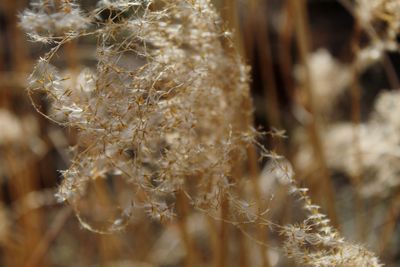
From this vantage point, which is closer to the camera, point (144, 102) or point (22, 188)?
point (144, 102)

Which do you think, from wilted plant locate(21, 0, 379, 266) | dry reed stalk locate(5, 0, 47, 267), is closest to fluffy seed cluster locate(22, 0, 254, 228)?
wilted plant locate(21, 0, 379, 266)

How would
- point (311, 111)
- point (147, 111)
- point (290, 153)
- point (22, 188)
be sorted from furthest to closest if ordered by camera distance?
point (290, 153) < point (22, 188) < point (311, 111) < point (147, 111)

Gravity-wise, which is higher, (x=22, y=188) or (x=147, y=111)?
(x=147, y=111)

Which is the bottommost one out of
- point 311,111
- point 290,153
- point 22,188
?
point 22,188

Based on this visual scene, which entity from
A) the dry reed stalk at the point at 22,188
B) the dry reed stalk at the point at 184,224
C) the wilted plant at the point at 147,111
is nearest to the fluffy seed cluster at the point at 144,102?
the wilted plant at the point at 147,111

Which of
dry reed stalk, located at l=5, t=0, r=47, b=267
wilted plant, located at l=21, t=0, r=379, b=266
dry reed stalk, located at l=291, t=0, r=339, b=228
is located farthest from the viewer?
dry reed stalk, located at l=5, t=0, r=47, b=267

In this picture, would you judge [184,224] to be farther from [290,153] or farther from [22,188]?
[290,153]

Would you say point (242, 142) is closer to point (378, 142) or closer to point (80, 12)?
point (80, 12)

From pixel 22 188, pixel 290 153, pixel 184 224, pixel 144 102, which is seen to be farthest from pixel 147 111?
pixel 290 153

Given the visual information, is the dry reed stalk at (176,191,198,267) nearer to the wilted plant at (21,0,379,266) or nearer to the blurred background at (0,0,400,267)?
the blurred background at (0,0,400,267)

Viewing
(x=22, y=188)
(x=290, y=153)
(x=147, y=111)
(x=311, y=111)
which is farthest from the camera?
(x=290, y=153)

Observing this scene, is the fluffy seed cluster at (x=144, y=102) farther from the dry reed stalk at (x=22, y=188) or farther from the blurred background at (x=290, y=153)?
the dry reed stalk at (x=22, y=188)
